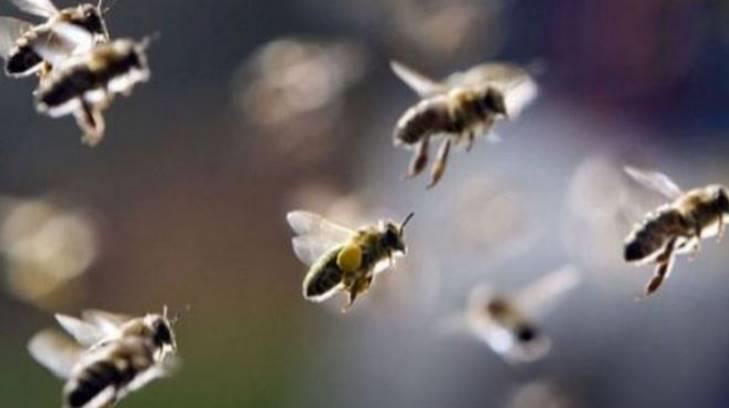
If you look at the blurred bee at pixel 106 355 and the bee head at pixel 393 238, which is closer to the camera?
the blurred bee at pixel 106 355

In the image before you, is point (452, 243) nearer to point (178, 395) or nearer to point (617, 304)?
point (617, 304)

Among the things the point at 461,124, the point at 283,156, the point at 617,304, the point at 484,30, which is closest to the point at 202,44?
the point at 283,156

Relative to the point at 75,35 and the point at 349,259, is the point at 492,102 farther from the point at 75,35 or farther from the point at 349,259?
the point at 75,35

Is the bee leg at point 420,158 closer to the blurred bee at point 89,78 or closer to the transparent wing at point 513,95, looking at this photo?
the transparent wing at point 513,95

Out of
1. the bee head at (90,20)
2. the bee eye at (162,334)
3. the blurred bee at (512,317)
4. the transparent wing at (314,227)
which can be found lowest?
the bee eye at (162,334)

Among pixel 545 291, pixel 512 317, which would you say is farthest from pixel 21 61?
pixel 545 291

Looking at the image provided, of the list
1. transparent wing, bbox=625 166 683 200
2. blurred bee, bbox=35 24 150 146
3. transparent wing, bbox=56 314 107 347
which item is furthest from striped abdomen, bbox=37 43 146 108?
transparent wing, bbox=625 166 683 200

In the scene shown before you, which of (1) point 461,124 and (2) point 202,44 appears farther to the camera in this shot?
(2) point 202,44

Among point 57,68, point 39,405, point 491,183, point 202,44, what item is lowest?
point 57,68

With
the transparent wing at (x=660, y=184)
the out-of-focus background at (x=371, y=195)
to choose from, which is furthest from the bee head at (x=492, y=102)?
the out-of-focus background at (x=371, y=195)
